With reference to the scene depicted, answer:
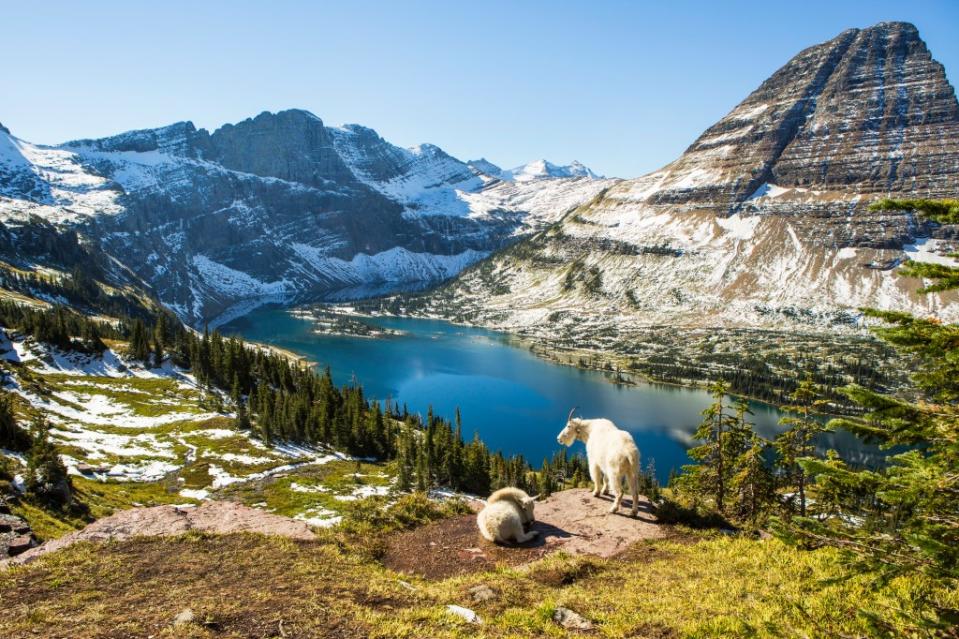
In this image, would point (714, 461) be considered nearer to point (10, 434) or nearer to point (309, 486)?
point (309, 486)

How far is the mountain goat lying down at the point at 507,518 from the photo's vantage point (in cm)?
1878

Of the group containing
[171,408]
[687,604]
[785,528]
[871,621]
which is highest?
[785,528]

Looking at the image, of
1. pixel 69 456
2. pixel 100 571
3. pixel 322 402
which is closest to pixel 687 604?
pixel 100 571

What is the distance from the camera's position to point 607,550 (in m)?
17.7

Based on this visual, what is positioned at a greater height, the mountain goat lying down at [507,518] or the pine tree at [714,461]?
the mountain goat lying down at [507,518]

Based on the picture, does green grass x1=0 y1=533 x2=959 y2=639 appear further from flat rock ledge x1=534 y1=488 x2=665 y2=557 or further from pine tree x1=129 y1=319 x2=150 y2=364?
pine tree x1=129 y1=319 x2=150 y2=364

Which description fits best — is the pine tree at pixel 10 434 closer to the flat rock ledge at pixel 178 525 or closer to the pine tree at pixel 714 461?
the flat rock ledge at pixel 178 525

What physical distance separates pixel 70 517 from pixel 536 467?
10481 cm

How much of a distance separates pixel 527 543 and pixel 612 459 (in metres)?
5.07

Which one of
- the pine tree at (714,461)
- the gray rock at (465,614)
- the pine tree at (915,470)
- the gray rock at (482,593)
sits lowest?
the pine tree at (714,461)

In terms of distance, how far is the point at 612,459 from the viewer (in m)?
21.0

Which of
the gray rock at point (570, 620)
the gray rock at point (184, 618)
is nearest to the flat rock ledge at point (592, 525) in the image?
the gray rock at point (570, 620)

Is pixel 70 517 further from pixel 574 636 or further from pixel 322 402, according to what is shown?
pixel 322 402

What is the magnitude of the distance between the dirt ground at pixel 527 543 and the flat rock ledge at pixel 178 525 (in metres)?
4.22
